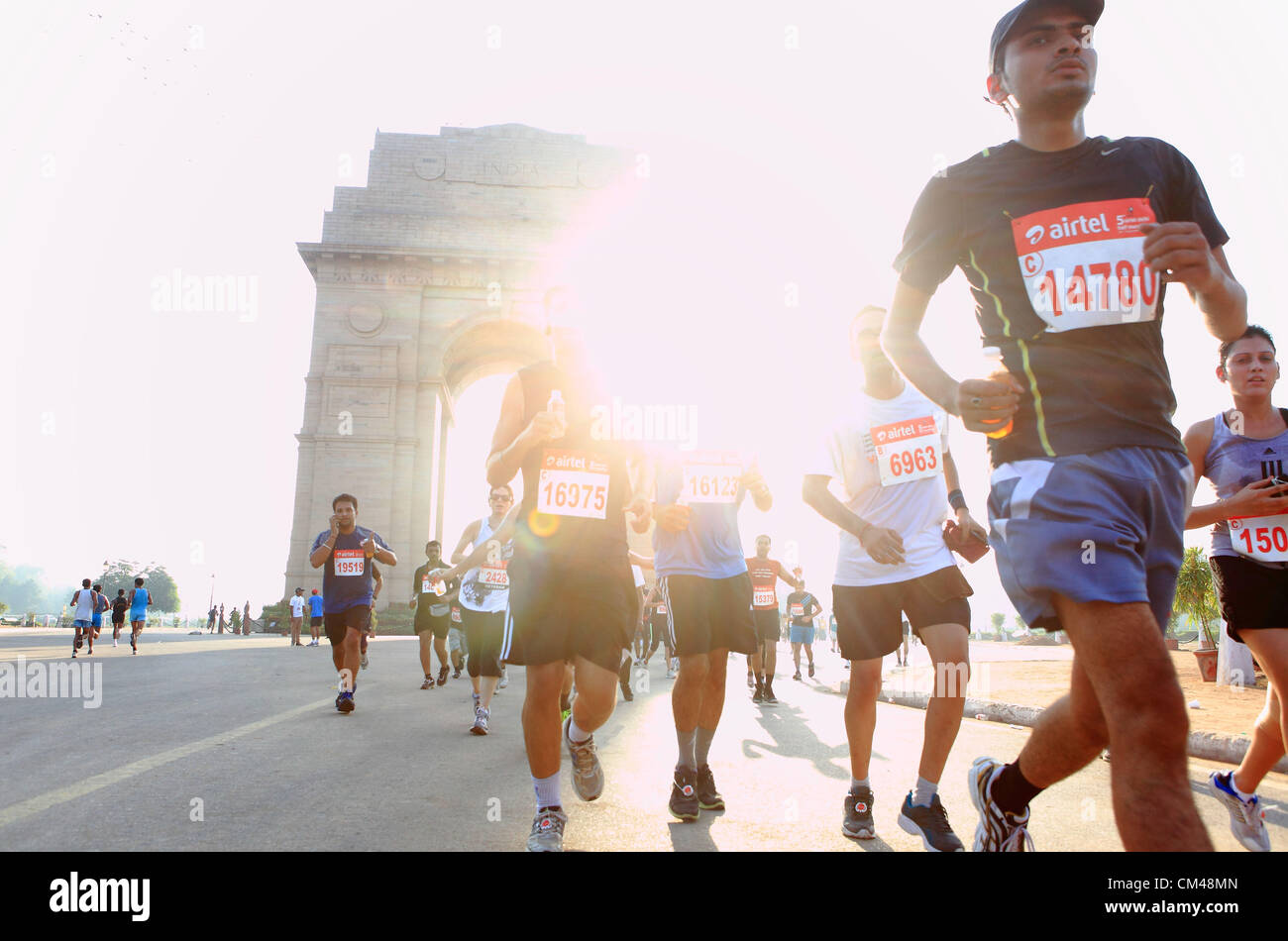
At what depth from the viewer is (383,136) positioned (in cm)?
3738

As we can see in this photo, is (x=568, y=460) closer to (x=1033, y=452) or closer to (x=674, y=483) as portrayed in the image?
(x=674, y=483)

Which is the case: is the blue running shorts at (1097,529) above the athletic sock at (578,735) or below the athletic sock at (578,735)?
above

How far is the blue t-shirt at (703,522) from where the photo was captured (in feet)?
16.7

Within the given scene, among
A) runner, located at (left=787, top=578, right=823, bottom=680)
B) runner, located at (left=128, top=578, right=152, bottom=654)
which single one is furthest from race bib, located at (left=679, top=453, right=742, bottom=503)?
runner, located at (left=128, top=578, right=152, bottom=654)

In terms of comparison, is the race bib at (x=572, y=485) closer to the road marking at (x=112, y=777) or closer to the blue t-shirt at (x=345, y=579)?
the road marking at (x=112, y=777)

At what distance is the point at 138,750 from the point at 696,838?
4.41 metres

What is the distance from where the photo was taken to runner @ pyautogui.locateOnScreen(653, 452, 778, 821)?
15.1 feet

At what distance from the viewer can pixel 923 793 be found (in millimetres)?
3602

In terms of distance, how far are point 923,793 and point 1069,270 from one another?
2.37 meters

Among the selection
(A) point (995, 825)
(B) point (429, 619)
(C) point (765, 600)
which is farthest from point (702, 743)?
(B) point (429, 619)

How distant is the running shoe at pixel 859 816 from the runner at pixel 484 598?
14.2ft

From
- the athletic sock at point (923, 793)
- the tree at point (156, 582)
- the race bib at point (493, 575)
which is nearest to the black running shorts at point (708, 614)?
the athletic sock at point (923, 793)

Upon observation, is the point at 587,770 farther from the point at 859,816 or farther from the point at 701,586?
the point at 701,586
